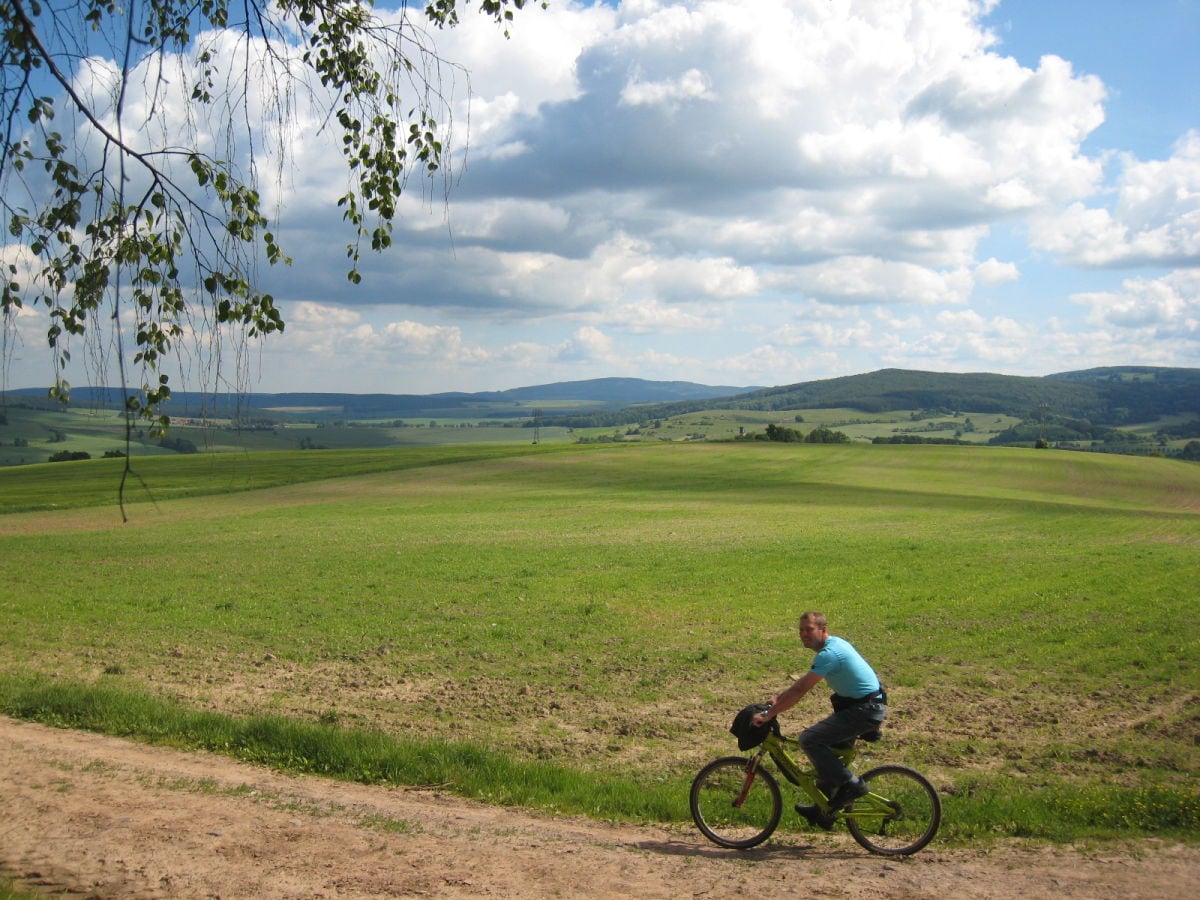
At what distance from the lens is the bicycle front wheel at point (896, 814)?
28.0 ft

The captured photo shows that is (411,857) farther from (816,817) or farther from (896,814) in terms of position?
(896,814)

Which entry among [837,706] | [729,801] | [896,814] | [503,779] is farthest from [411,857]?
[896,814]

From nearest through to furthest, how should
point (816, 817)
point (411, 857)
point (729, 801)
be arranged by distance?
point (411, 857) → point (816, 817) → point (729, 801)

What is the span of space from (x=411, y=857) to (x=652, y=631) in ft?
42.8

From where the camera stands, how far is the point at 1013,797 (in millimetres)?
10195

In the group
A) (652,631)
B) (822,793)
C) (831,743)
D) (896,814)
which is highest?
(831,743)

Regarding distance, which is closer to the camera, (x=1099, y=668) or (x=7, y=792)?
(x=7, y=792)

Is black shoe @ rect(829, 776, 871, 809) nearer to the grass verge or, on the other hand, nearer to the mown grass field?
the grass verge

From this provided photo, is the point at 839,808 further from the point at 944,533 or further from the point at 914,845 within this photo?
the point at 944,533

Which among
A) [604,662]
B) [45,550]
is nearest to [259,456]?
[45,550]

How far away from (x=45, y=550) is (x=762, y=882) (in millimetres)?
36100

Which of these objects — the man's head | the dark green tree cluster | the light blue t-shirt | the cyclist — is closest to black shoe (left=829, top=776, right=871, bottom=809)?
the cyclist

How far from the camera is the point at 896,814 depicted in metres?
8.52

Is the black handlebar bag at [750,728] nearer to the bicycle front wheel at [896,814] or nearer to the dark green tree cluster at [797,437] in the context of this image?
the bicycle front wheel at [896,814]
